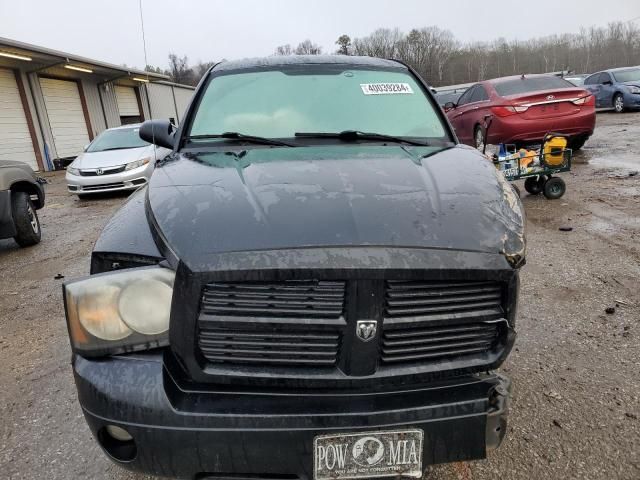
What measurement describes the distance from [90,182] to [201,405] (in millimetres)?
9009

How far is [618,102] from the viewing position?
17.0 meters

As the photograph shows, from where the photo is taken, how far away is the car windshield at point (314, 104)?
254 cm

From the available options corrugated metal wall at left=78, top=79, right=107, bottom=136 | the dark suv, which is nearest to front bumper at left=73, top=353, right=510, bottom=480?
the dark suv

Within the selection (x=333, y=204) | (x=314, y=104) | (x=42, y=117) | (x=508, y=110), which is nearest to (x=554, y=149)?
(x=508, y=110)

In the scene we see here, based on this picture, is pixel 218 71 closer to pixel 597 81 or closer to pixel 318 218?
pixel 318 218

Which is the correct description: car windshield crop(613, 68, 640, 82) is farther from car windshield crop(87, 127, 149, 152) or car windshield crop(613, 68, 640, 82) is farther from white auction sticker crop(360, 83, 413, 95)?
white auction sticker crop(360, 83, 413, 95)

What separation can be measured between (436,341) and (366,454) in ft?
1.28

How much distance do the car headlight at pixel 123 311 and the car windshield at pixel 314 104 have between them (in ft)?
4.08

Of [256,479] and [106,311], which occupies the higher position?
[106,311]

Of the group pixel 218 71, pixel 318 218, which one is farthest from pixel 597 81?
pixel 318 218

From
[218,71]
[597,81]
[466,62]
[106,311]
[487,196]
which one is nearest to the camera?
Answer: [106,311]

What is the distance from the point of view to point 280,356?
140cm

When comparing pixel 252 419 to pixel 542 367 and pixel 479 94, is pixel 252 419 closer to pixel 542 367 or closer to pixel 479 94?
pixel 542 367

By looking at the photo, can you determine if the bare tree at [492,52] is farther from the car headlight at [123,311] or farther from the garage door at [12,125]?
the car headlight at [123,311]
